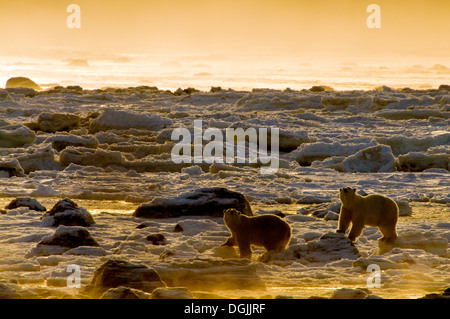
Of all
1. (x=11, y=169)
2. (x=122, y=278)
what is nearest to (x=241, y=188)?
(x=11, y=169)

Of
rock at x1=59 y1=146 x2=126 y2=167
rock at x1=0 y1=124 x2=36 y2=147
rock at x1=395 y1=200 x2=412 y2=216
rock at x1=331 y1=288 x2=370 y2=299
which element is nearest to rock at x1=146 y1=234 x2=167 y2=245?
rock at x1=331 y1=288 x2=370 y2=299

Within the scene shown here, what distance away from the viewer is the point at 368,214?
25.0 feet

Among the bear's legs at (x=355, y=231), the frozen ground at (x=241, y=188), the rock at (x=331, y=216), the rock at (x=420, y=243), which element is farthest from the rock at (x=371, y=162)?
the bear's legs at (x=355, y=231)

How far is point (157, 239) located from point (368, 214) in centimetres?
225

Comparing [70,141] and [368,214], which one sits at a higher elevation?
[70,141]

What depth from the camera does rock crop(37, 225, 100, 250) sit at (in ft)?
23.8

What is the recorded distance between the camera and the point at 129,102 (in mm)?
30094

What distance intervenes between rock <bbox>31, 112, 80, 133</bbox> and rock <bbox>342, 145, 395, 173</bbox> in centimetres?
904

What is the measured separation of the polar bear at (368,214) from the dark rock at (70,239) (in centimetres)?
264

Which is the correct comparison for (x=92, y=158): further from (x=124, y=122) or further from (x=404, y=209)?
(x=404, y=209)

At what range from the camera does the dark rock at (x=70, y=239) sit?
7.25 meters

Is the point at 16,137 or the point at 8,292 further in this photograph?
the point at 16,137

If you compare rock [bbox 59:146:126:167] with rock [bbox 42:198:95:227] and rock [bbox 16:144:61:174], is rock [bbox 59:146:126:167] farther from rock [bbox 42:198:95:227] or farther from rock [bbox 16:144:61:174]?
rock [bbox 42:198:95:227]
